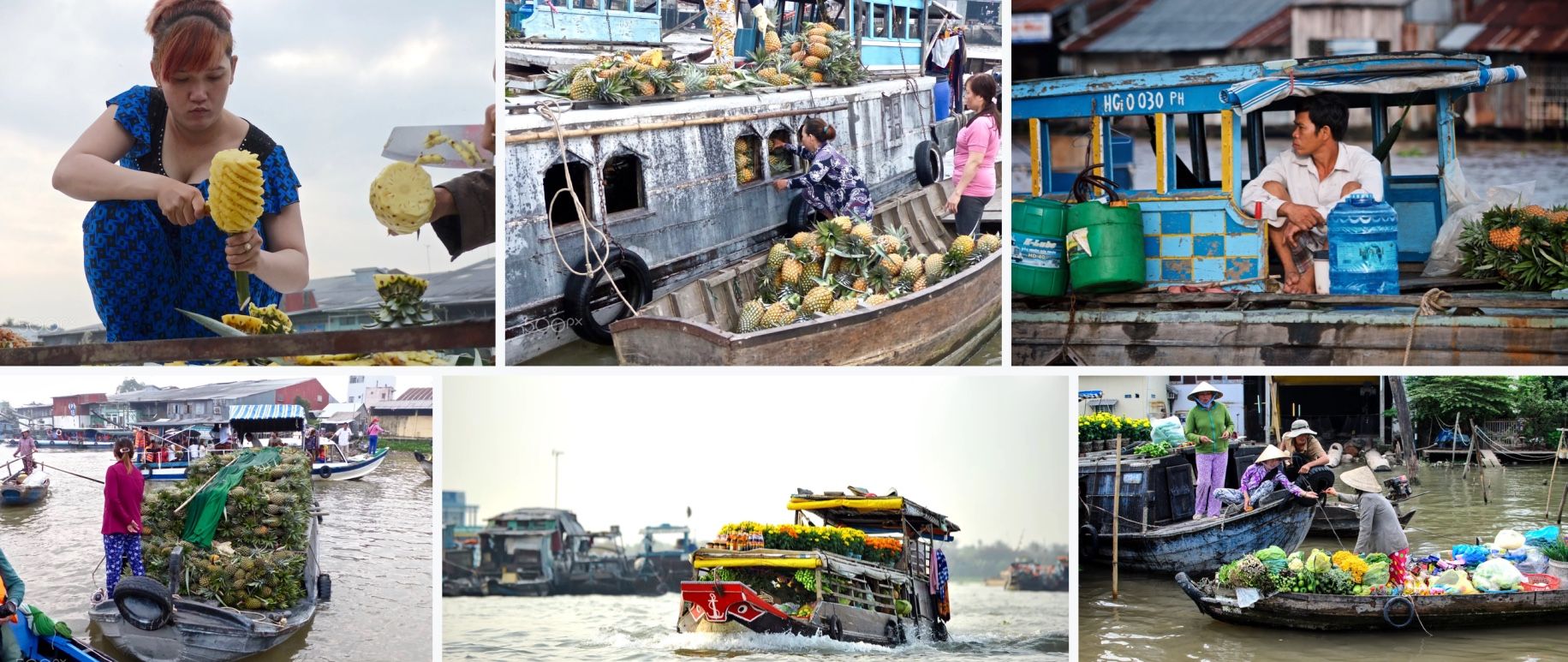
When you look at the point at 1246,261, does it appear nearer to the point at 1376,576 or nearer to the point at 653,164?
the point at 1376,576

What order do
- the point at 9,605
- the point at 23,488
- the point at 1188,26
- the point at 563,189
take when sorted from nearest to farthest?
the point at 9,605 → the point at 563,189 → the point at 23,488 → the point at 1188,26

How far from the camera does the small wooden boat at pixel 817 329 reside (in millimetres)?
6488

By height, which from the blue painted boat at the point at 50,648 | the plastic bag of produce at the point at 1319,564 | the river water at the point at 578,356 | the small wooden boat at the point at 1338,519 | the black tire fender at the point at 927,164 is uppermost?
the black tire fender at the point at 927,164

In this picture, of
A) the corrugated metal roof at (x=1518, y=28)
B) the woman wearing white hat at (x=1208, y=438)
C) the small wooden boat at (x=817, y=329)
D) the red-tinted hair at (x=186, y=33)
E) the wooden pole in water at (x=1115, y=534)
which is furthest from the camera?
the corrugated metal roof at (x=1518, y=28)

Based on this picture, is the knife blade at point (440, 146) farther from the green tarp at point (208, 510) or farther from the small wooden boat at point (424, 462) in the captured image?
the green tarp at point (208, 510)

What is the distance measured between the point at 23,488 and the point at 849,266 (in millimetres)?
4035

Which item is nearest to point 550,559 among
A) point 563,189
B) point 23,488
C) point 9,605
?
point 563,189

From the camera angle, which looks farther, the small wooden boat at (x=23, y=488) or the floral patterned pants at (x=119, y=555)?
the small wooden boat at (x=23, y=488)

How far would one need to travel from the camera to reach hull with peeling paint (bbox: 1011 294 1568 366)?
6.48 meters

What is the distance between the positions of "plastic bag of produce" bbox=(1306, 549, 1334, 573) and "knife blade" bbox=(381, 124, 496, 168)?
13.8 ft

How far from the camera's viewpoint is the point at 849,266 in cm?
669

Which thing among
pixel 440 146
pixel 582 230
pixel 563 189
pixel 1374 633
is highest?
pixel 440 146

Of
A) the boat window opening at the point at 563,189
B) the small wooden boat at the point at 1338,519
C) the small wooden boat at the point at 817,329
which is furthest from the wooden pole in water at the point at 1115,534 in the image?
the boat window opening at the point at 563,189

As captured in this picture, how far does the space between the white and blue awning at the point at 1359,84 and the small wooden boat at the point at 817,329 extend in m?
1.38
